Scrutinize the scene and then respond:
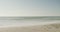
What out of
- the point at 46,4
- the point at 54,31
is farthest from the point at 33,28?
the point at 46,4

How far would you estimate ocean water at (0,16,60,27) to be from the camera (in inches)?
27.3

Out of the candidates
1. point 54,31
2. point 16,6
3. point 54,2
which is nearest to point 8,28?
point 16,6

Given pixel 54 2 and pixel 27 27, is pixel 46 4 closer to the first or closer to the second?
pixel 54 2

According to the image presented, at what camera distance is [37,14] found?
77 cm

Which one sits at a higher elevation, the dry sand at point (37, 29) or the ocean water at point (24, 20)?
the ocean water at point (24, 20)

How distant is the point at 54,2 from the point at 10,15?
43 cm

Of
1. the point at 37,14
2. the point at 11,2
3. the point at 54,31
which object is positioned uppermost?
the point at 11,2

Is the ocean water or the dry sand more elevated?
the ocean water

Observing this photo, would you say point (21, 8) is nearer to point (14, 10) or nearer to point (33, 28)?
point (14, 10)

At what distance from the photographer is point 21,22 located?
28.3 inches

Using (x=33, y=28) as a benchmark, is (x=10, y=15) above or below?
above

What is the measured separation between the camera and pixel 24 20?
2.45 feet

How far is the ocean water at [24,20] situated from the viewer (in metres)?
0.69

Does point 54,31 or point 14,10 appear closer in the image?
point 54,31
